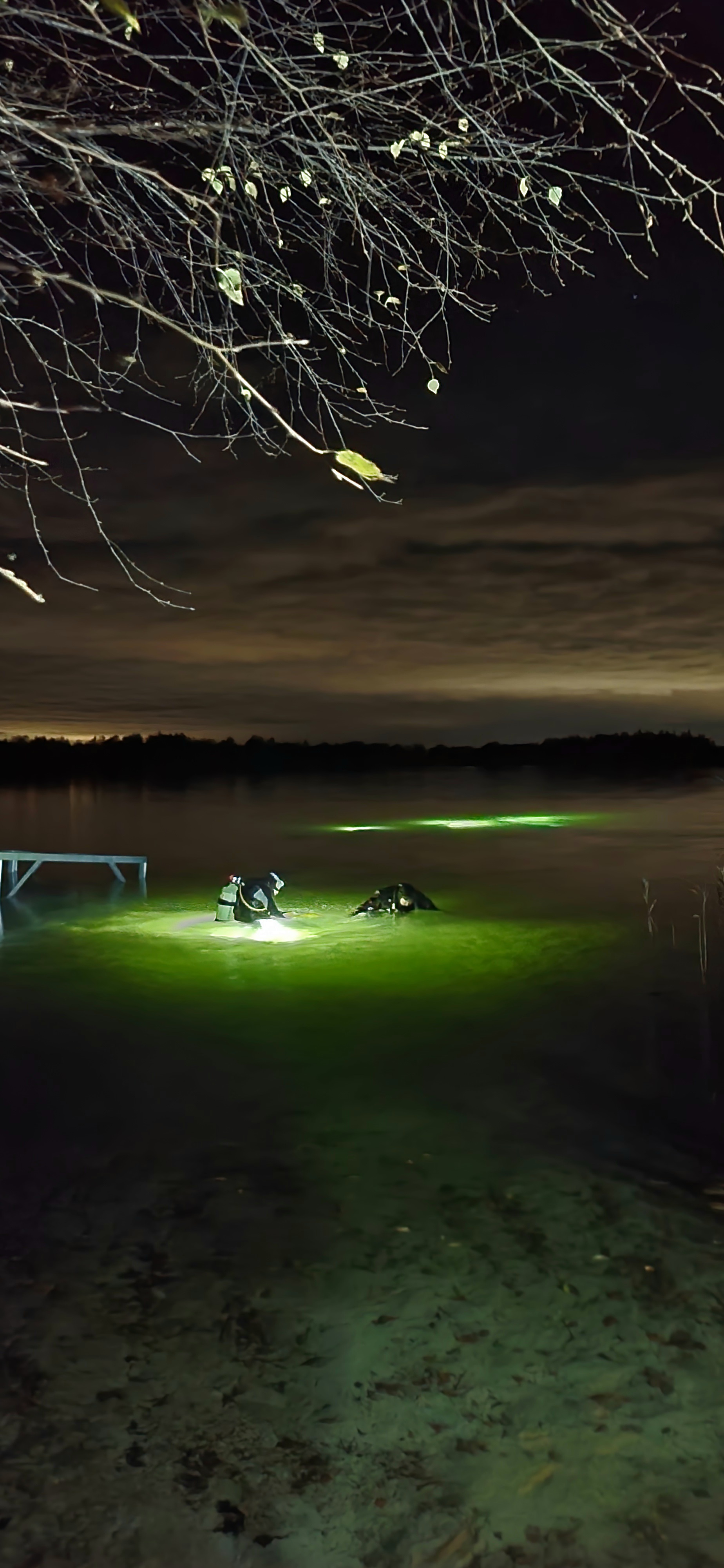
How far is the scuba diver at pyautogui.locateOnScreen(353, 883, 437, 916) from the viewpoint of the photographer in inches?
778

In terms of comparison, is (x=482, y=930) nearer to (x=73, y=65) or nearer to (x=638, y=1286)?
(x=638, y=1286)

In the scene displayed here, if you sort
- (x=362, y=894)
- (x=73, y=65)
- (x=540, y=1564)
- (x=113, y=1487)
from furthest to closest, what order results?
(x=362, y=894), (x=73, y=65), (x=113, y=1487), (x=540, y=1564)

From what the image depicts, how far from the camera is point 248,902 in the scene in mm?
18641

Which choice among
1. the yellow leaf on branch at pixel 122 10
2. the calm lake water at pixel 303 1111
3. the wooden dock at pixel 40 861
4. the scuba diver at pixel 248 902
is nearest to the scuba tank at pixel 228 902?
the scuba diver at pixel 248 902

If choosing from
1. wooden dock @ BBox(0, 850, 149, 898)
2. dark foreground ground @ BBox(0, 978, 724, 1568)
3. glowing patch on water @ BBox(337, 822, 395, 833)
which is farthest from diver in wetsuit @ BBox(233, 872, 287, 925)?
glowing patch on water @ BBox(337, 822, 395, 833)

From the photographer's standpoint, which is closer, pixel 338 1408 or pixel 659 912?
pixel 338 1408

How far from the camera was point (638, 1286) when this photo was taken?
18.9ft

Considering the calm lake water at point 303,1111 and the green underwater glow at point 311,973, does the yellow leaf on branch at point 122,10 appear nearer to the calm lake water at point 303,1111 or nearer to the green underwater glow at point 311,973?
the calm lake water at point 303,1111

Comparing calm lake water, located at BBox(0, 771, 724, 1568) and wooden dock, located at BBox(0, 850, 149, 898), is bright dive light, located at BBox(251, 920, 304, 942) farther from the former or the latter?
wooden dock, located at BBox(0, 850, 149, 898)

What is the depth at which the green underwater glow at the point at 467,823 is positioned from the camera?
42344 millimetres

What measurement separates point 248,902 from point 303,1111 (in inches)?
384

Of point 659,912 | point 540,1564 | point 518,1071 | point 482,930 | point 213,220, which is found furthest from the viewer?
point 659,912

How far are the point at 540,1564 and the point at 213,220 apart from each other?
5626mm

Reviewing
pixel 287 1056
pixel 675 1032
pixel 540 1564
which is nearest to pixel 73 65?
pixel 540 1564
